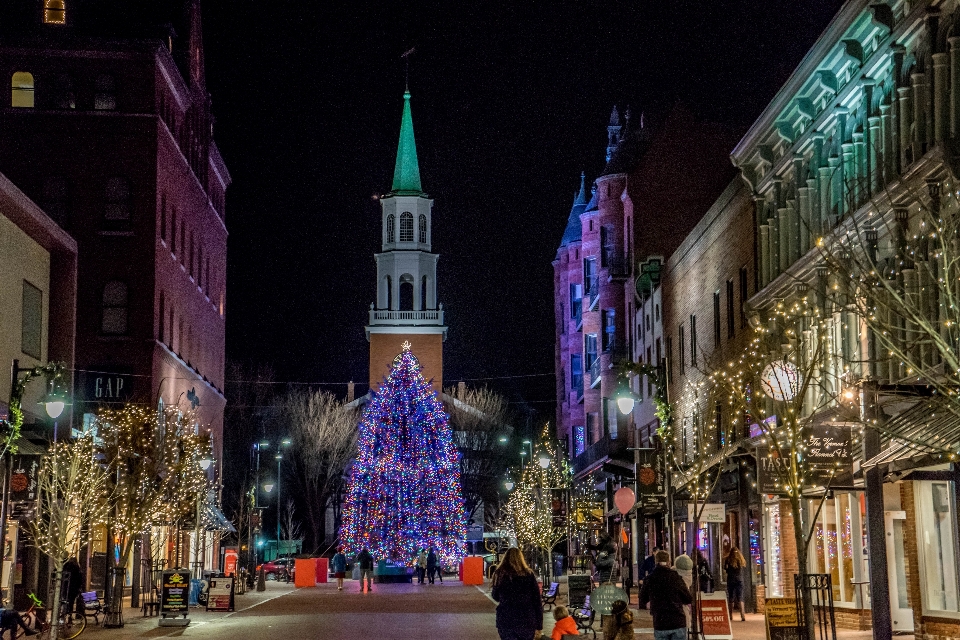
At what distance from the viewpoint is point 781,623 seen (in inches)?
782

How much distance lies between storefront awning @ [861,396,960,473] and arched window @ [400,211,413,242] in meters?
84.3

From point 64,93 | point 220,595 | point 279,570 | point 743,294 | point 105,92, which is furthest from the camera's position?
point 279,570

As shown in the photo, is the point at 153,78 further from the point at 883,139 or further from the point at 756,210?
the point at 883,139

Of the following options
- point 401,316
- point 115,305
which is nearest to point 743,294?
point 115,305

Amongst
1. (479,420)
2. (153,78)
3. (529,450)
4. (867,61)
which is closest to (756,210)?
(867,61)

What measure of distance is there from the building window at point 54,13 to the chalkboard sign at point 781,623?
145 ft

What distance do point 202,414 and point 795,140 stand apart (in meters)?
43.7

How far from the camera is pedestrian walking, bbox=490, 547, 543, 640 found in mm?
15258

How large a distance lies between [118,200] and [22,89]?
5708 mm

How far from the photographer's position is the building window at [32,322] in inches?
1499

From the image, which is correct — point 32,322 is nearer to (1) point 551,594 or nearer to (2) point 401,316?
(1) point 551,594

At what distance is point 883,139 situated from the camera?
2598cm

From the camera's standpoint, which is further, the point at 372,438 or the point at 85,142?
the point at 372,438

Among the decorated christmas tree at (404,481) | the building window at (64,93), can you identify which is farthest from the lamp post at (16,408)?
the decorated christmas tree at (404,481)
